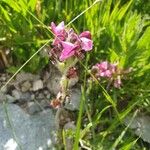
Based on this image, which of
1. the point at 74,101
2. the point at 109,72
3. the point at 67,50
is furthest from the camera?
the point at 74,101

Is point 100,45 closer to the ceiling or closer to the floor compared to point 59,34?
closer to the floor

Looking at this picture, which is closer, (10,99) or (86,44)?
(86,44)

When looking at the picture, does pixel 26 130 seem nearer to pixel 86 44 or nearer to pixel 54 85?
pixel 54 85

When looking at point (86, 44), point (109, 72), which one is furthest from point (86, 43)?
point (109, 72)

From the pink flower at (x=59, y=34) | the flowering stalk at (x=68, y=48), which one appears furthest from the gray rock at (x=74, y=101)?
the pink flower at (x=59, y=34)

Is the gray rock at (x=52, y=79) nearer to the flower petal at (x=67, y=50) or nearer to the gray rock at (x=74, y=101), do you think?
the gray rock at (x=74, y=101)

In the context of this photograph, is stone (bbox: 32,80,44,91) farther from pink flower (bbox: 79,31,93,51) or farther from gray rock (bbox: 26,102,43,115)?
pink flower (bbox: 79,31,93,51)

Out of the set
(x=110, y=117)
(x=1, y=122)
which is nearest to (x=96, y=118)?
(x=110, y=117)
